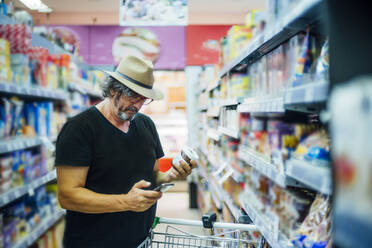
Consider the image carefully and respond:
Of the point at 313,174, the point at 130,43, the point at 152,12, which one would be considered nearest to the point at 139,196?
the point at 313,174

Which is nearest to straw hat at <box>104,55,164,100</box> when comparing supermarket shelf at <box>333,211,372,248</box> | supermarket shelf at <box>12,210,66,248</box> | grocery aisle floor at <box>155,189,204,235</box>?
supermarket shelf at <box>333,211,372,248</box>

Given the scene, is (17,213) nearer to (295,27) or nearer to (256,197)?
(256,197)

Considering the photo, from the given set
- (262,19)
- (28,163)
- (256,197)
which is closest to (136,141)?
(256,197)

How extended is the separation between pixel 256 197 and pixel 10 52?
2.24 m

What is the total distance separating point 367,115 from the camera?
1.53ft

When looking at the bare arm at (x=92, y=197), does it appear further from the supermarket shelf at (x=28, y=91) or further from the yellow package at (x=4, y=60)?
the yellow package at (x=4, y=60)

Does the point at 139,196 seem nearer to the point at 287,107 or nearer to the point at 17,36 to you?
the point at 287,107

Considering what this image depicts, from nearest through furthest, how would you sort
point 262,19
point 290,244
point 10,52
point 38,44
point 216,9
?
point 290,244 → point 262,19 → point 10,52 → point 38,44 → point 216,9

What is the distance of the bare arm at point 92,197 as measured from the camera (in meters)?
1.54

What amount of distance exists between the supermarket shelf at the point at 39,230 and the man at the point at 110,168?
2.91ft

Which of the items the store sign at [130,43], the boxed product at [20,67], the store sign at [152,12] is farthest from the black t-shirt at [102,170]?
the store sign at [130,43]

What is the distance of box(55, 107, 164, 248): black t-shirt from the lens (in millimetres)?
1584

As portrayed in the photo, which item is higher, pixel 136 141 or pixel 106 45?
pixel 106 45

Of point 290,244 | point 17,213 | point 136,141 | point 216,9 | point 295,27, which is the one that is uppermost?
point 216,9
